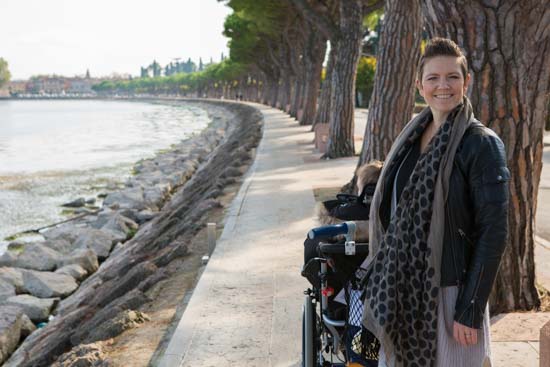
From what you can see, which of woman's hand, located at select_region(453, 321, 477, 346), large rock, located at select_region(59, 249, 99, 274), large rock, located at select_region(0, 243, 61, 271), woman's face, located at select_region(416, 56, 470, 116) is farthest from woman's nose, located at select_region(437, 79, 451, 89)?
large rock, located at select_region(0, 243, 61, 271)

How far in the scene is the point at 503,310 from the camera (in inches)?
195

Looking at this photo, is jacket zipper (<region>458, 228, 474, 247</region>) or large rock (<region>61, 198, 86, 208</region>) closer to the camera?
jacket zipper (<region>458, 228, 474, 247</region>)

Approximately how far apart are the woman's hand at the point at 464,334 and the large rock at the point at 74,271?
28.3ft

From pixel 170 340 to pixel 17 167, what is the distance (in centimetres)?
2769

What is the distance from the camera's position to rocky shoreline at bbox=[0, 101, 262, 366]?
6578mm

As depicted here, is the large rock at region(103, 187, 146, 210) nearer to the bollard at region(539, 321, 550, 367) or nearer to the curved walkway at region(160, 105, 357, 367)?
the curved walkway at region(160, 105, 357, 367)

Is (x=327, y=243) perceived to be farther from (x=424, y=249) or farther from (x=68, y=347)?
(x=68, y=347)

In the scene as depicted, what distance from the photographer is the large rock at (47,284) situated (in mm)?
9602

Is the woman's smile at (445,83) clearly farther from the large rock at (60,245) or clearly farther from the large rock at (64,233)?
the large rock at (64,233)

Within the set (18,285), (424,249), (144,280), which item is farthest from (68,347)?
(424,249)

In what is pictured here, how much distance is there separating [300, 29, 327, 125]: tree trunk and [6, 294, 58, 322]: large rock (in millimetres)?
20235

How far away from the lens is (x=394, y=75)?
10469 millimetres

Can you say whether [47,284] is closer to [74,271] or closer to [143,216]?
[74,271]

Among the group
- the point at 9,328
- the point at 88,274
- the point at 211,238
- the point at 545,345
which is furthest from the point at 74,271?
the point at 545,345
